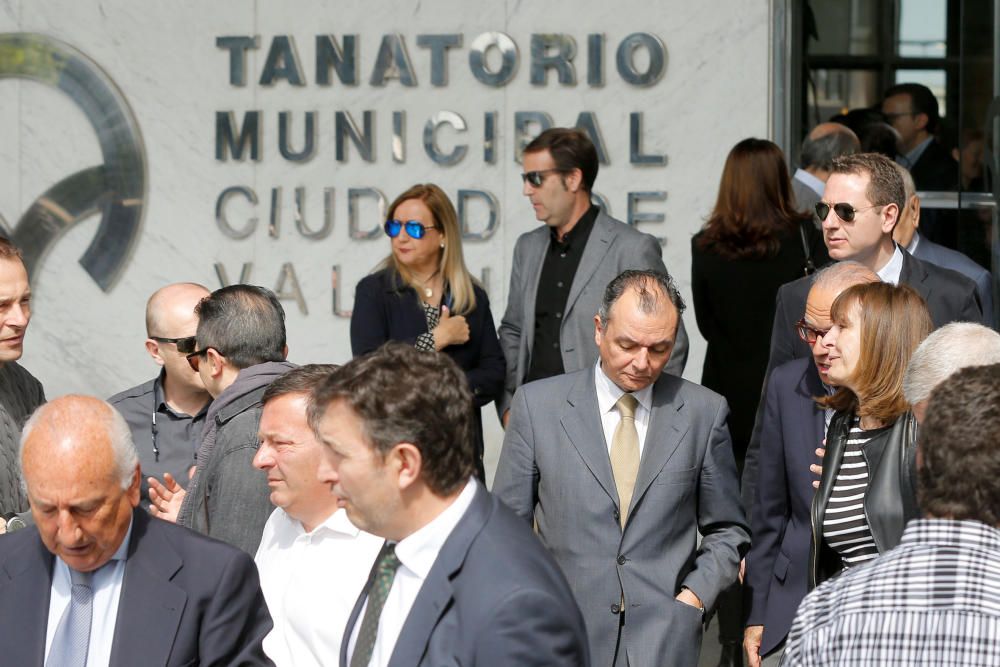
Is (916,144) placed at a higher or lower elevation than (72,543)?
higher

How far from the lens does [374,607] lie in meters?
3.19

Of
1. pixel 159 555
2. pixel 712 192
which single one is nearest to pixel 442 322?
pixel 712 192

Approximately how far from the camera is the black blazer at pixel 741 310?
6891 millimetres

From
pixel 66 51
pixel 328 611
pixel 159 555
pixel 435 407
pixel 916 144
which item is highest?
pixel 66 51

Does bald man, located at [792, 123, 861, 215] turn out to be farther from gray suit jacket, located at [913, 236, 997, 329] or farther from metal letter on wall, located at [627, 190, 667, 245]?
metal letter on wall, located at [627, 190, 667, 245]

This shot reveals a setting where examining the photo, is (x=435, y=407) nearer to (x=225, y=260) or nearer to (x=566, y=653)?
(x=566, y=653)

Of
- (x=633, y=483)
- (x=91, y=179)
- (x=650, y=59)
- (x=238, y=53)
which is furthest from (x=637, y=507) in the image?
(x=91, y=179)

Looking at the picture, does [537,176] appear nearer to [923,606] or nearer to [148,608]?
[148,608]

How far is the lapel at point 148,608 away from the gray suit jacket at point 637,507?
163cm

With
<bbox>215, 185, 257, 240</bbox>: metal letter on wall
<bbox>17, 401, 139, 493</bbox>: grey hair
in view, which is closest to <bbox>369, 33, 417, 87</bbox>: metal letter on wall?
<bbox>215, 185, 257, 240</bbox>: metal letter on wall

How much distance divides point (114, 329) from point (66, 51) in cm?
188

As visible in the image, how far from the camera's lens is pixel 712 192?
361 inches

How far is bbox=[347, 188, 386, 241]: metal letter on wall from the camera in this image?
31.2 ft

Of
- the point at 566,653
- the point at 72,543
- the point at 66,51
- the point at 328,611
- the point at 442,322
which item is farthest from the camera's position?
the point at 66,51
